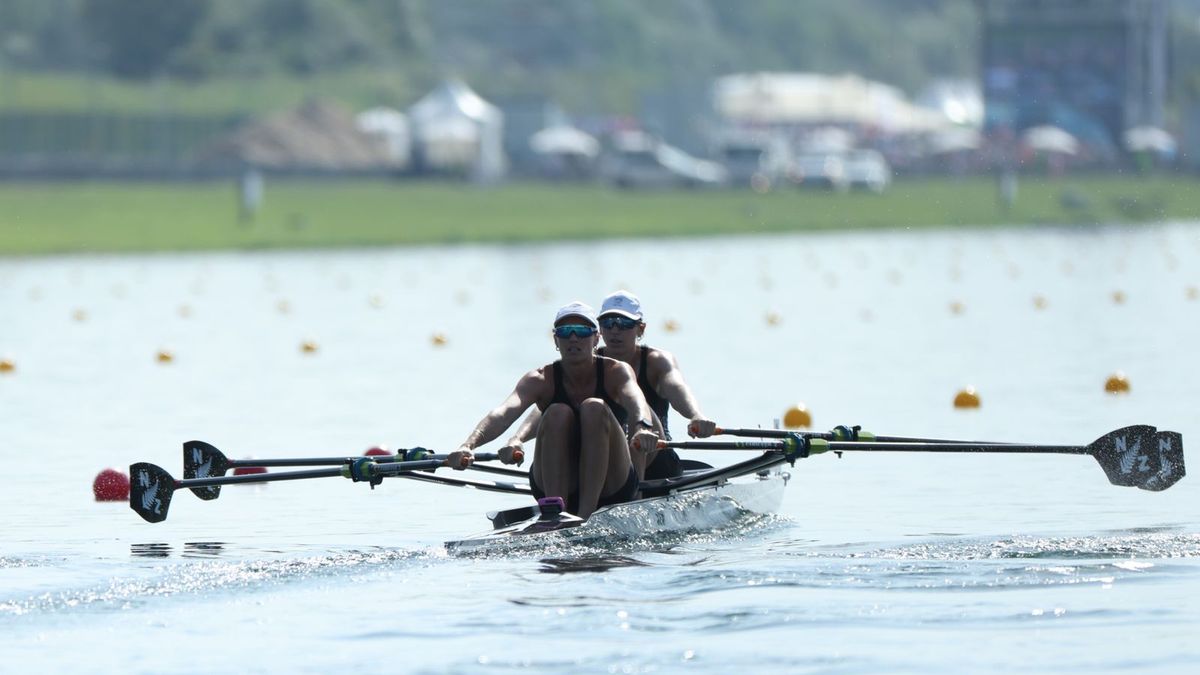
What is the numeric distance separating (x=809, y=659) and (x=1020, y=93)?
301 feet

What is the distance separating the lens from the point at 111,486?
54.1 feet

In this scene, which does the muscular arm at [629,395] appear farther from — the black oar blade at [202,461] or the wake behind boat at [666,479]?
the black oar blade at [202,461]

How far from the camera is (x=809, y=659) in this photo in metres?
10.5

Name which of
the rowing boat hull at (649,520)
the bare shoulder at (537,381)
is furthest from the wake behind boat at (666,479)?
the bare shoulder at (537,381)

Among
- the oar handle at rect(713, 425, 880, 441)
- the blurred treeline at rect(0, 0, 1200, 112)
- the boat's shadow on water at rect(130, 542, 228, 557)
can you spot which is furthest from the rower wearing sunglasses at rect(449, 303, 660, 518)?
the blurred treeline at rect(0, 0, 1200, 112)

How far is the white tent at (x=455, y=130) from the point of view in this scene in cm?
8175

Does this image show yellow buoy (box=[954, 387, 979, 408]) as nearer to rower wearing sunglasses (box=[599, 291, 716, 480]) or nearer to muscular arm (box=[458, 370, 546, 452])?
rower wearing sunglasses (box=[599, 291, 716, 480])

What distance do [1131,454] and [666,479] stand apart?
2970 millimetres

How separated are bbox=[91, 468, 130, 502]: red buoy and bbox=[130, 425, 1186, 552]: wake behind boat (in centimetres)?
88

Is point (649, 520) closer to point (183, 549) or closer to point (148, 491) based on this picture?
point (183, 549)

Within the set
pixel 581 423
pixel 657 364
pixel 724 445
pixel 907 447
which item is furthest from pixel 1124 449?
pixel 581 423

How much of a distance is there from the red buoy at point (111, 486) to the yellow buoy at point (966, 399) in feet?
25.9

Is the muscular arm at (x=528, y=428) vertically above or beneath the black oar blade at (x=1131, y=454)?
above

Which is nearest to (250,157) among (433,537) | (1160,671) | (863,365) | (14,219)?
(14,219)
